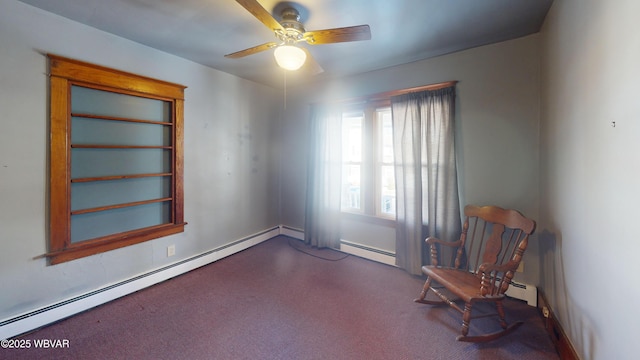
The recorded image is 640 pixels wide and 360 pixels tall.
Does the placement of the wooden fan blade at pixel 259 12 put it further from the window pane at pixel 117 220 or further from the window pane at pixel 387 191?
the window pane at pixel 117 220

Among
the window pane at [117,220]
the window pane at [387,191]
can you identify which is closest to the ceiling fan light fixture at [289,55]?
the window pane at [387,191]

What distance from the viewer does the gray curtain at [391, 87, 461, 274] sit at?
2.47 metres

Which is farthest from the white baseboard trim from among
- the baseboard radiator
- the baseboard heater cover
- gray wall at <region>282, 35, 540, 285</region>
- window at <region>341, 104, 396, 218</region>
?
the baseboard heater cover

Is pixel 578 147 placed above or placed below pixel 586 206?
above

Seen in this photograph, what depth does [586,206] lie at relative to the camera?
4.34 feet

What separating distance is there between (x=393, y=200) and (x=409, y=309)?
4.20 feet

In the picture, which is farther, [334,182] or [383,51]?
[334,182]

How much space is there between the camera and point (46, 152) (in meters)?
1.87

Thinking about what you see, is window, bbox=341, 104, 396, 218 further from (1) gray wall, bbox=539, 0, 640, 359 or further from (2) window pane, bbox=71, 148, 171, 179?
(2) window pane, bbox=71, 148, 171, 179

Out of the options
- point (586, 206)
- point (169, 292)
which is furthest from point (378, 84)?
point (169, 292)

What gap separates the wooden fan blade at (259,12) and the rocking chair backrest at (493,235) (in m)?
2.25

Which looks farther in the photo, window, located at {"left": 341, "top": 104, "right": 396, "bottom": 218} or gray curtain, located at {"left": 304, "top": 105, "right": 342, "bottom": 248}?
gray curtain, located at {"left": 304, "top": 105, "right": 342, "bottom": 248}

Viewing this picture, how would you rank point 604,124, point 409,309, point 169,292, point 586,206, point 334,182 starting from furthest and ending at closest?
1. point 334,182
2. point 169,292
3. point 409,309
4. point 586,206
5. point 604,124

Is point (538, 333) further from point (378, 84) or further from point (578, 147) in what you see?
point (378, 84)
